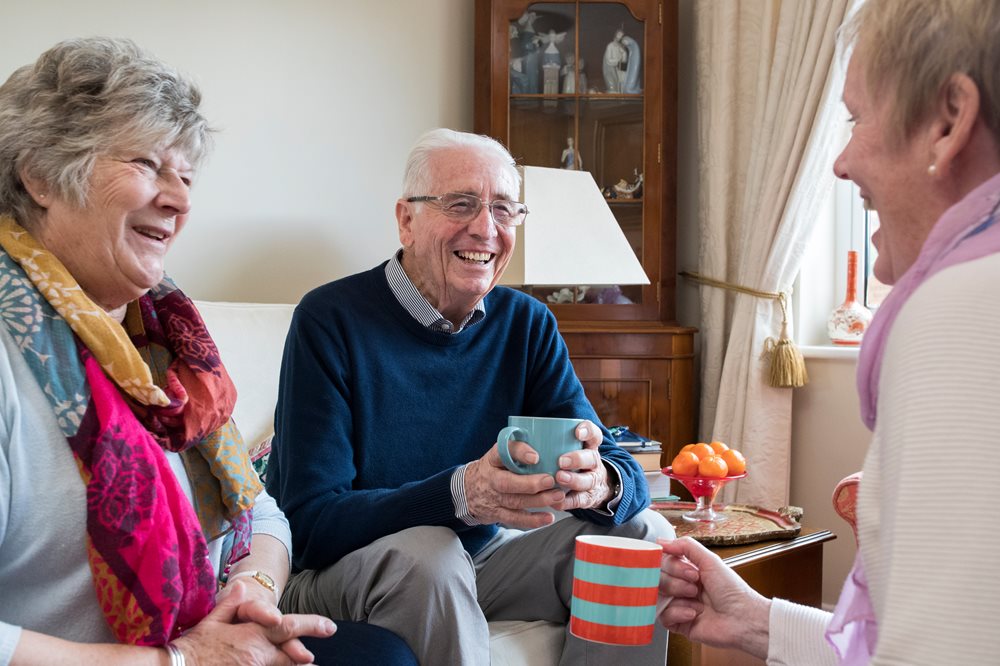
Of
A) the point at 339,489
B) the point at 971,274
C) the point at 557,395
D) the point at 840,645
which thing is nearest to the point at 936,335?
the point at 971,274

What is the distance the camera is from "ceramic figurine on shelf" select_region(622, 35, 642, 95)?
3.14 m

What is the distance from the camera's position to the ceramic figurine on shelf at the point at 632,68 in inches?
124

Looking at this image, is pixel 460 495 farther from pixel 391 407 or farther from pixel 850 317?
pixel 850 317

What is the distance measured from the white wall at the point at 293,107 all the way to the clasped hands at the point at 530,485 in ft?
5.14

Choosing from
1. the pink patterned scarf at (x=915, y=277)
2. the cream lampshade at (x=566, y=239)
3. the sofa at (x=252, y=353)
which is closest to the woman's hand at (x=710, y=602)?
the pink patterned scarf at (x=915, y=277)

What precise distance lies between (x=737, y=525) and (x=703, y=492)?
10 centimetres

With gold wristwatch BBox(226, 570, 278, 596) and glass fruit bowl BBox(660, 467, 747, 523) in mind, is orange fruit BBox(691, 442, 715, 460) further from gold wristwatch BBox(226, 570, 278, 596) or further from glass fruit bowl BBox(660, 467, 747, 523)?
gold wristwatch BBox(226, 570, 278, 596)

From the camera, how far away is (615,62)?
3148mm

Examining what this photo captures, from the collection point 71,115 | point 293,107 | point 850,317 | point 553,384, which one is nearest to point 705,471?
point 553,384

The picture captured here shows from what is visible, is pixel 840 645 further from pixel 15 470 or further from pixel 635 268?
pixel 635 268

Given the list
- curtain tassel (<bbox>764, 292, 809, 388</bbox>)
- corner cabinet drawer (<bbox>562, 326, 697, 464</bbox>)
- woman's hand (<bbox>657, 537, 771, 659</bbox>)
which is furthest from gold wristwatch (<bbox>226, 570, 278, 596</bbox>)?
curtain tassel (<bbox>764, 292, 809, 388</bbox>)

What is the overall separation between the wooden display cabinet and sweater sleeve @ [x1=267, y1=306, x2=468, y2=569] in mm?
1511

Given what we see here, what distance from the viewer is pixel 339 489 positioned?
159 cm

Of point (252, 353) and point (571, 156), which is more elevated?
point (571, 156)
